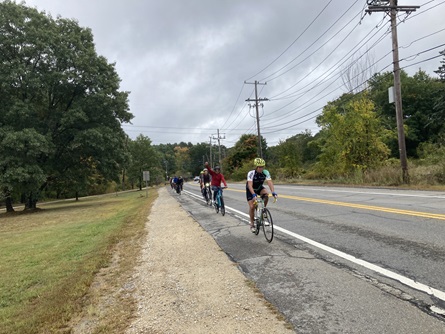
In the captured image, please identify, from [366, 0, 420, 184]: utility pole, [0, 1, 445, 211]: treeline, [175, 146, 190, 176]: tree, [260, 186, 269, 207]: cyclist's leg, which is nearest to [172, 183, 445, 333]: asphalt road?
[260, 186, 269, 207]: cyclist's leg

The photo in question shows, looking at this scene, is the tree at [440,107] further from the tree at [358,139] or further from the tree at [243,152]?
the tree at [243,152]

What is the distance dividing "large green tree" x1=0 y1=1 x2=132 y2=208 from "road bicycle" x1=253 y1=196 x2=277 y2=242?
69.1 ft

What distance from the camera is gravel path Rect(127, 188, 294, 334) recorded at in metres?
3.56

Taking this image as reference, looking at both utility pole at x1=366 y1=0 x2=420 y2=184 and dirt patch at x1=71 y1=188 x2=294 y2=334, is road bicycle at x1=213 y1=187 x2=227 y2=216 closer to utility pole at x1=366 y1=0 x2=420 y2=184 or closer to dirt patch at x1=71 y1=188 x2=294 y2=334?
dirt patch at x1=71 y1=188 x2=294 y2=334

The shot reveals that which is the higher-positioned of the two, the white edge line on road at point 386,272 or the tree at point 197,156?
the tree at point 197,156

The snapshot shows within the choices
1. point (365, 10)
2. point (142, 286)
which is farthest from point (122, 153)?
point (142, 286)

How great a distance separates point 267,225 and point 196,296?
3262mm

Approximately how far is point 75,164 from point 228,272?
96.5 ft

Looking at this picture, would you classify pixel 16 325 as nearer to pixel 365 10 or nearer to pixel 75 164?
pixel 365 10

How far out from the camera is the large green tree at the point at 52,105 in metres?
24.6

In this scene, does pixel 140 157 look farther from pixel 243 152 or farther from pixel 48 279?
pixel 48 279

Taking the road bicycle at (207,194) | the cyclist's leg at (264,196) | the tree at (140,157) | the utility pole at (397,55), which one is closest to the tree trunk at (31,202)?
the road bicycle at (207,194)

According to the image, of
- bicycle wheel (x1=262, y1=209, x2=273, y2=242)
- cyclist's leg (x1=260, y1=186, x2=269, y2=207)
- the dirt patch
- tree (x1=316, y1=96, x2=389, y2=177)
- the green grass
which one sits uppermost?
tree (x1=316, y1=96, x2=389, y2=177)

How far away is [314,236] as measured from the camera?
730cm
